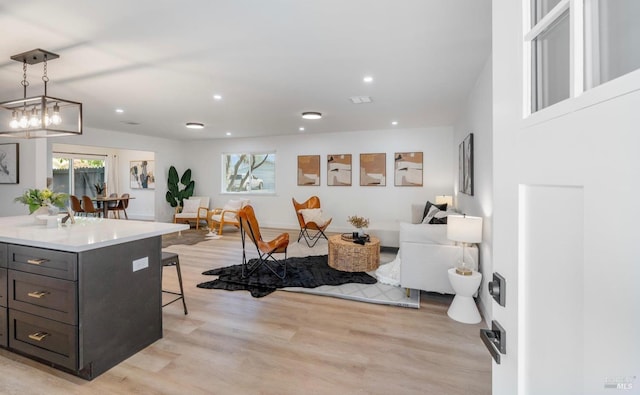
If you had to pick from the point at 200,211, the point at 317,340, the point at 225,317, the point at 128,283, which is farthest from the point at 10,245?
the point at 200,211

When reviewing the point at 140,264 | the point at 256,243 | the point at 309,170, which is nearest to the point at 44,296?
the point at 140,264

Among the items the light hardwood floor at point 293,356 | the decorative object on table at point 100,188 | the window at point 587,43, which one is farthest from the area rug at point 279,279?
the decorative object on table at point 100,188

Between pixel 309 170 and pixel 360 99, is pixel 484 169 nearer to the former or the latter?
pixel 360 99

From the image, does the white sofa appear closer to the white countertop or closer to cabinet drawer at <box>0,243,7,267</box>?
the white countertop

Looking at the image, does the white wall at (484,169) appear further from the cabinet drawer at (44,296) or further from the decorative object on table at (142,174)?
the decorative object on table at (142,174)

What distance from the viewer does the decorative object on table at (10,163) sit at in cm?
484

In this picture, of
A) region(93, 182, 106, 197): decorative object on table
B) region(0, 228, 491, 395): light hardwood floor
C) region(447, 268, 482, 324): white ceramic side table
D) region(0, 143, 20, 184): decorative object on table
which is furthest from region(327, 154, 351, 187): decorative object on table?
region(93, 182, 106, 197): decorative object on table

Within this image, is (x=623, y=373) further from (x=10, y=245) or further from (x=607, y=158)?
(x=10, y=245)

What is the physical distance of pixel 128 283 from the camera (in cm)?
219

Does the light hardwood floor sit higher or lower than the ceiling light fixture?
lower

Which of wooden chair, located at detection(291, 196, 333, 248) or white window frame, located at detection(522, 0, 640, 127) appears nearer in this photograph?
white window frame, located at detection(522, 0, 640, 127)

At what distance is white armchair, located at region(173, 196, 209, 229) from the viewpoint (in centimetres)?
774

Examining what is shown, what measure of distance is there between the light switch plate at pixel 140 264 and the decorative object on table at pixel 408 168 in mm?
5783

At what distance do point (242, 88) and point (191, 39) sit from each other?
137cm
